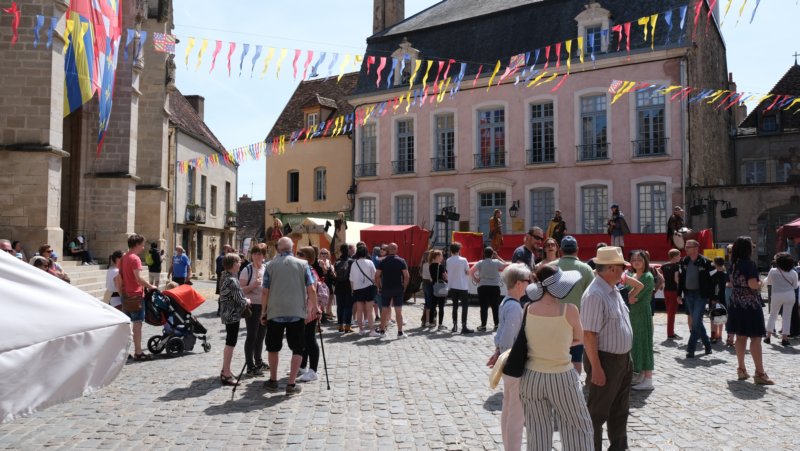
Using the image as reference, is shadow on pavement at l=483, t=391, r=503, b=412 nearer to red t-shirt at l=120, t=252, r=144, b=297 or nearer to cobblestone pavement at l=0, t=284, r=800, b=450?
cobblestone pavement at l=0, t=284, r=800, b=450

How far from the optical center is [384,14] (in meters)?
32.2

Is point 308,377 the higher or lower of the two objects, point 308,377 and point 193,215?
the lower

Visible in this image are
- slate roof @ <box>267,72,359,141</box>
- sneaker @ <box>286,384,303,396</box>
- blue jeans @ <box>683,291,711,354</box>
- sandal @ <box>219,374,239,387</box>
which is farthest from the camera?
slate roof @ <box>267,72,359,141</box>

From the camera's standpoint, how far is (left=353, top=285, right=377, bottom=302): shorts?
11.2 m

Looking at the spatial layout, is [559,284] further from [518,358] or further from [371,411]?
[371,411]

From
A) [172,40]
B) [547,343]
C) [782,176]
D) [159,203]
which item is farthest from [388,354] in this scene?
[782,176]

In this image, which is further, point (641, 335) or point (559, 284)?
point (641, 335)

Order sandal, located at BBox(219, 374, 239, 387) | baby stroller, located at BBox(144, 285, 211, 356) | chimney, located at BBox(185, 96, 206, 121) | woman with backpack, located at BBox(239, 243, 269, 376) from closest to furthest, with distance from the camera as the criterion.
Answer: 1. sandal, located at BBox(219, 374, 239, 387)
2. woman with backpack, located at BBox(239, 243, 269, 376)
3. baby stroller, located at BBox(144, 285, 211, 356)
4. chimney, located at BBox(185, 96, 206, 121)

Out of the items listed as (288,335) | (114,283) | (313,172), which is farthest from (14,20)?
(313,172)

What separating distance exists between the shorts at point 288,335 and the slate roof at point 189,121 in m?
24.7

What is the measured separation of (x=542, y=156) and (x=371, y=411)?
20.1m

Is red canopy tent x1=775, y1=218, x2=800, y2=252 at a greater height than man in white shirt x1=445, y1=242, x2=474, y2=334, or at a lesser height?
greater

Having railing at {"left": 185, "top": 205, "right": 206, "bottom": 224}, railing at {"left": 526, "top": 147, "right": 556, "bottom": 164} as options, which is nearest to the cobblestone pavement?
railing at {"left": 526, "top": 147, "right": 556, "bottom": 164}

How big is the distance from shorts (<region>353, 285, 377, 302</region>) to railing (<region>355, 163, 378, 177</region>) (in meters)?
17.6
